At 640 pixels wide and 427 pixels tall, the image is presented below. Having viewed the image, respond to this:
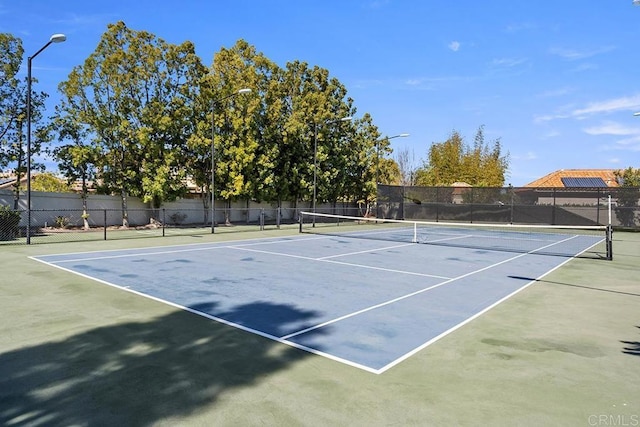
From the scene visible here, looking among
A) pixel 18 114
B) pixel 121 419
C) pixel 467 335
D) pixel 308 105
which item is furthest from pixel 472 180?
pixel 121 419

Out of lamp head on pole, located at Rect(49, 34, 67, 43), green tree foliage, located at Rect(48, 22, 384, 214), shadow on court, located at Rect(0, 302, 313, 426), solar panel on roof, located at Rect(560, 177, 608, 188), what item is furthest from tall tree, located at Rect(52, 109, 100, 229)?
solar panel on roof, located at Rect(560, 177, 608, 188)

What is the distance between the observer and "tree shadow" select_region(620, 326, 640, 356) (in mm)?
5207

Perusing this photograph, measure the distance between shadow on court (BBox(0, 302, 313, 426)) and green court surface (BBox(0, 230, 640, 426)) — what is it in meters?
0.01

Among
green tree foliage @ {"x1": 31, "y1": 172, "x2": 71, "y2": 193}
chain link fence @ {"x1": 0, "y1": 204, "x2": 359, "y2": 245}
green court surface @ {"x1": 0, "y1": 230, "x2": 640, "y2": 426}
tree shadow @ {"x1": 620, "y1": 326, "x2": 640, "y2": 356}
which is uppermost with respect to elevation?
green tree foliage @ {"x1": 31, "y1": 172, "x2": 71, "y2": 193}

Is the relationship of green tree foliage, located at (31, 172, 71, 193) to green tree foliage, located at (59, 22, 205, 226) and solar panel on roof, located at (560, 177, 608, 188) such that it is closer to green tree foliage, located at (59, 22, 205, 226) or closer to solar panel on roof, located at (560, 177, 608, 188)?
green tree foliage, located at (59, 22, 205, 226)

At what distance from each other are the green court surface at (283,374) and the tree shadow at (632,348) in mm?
27

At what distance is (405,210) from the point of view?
3716 cm

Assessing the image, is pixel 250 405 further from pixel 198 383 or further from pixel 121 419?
pixel 121 419

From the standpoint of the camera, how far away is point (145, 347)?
5.07 m

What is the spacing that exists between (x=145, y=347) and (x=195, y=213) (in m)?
27.6

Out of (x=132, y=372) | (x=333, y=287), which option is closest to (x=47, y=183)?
(x=333, y=287)

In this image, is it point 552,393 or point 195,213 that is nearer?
point 552,393

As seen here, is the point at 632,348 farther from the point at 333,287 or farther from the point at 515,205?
the point at 515,205

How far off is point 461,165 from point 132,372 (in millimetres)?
54399
